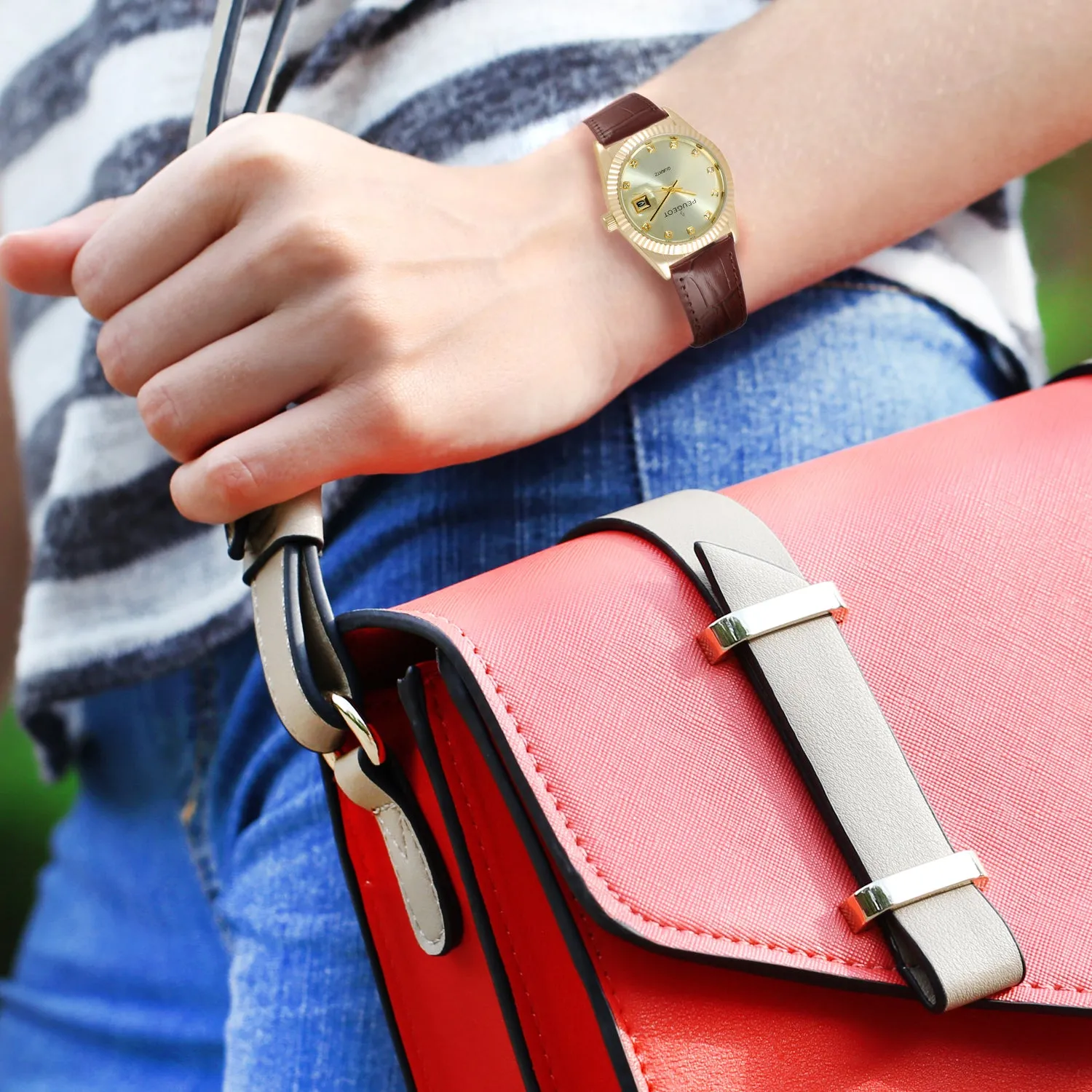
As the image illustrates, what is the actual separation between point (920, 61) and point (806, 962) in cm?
49

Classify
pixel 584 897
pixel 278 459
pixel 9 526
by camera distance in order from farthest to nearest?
pixel 9 526, pixel 278 459, pixel 584 897

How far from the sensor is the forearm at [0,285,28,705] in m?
0.94

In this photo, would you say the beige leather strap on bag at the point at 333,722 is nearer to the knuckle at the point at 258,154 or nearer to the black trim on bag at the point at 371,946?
the black trim on bag at the point at 371,946

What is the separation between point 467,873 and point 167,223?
1.17 feet

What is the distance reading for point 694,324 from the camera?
553 millimetres

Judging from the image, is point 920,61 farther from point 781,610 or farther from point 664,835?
point 664,835

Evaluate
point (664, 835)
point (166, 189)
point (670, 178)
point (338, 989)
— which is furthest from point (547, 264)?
point (338, 989)

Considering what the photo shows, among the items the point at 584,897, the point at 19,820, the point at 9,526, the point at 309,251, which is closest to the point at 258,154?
the point at 309,251

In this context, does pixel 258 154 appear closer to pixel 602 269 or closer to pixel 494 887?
pixel 602 269

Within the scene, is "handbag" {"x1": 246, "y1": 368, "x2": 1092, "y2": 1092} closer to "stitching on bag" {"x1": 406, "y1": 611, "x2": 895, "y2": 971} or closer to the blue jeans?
"stitching on bag" {"x1": 406, "y1": 611, "x2": 895, "y2": 971}

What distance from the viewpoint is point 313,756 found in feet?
2.04

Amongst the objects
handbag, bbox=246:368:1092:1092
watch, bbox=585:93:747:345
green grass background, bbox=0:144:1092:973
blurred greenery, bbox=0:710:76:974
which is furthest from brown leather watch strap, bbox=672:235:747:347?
blurred greenery, bbox=0:710:76:974

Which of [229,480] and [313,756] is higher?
[229,480]

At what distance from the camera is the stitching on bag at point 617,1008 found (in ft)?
1.19
